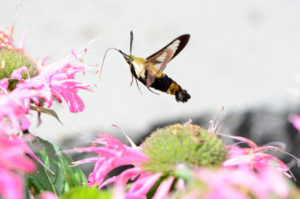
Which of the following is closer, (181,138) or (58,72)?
(181,138)

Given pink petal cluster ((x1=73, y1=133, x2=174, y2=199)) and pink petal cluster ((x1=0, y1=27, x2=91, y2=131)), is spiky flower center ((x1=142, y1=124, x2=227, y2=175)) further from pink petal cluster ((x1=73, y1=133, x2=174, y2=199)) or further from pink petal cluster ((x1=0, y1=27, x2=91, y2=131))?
pink petal cluster ((x1=0, y1=27, x2=91, y2=131))

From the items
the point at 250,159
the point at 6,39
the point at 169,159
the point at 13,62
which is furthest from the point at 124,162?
the point at 6,39

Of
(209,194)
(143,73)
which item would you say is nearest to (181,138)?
(143,73)

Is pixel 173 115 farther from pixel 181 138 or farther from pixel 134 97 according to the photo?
pixel 181 138

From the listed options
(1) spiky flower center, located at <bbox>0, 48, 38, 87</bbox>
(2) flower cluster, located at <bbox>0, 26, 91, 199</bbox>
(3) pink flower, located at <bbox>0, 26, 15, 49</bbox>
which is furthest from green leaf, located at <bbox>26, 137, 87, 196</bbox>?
(3) pink flower, located at <bbox>0, 26, 15, 49</bbox>

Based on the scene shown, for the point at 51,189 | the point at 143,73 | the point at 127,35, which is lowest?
the point at 127,35

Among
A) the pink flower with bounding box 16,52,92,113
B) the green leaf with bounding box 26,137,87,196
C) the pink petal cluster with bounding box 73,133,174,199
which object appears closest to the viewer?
the pink petal cluster with bounding box 73,133,174,199

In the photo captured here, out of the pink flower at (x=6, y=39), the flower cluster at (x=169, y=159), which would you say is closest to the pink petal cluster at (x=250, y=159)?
the flower cluster at (x=169, y=159)
